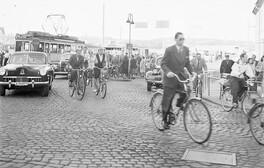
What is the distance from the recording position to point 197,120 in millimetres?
6238

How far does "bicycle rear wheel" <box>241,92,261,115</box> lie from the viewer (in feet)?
30.1

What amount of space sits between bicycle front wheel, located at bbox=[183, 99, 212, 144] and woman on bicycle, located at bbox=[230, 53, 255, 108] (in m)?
3.63

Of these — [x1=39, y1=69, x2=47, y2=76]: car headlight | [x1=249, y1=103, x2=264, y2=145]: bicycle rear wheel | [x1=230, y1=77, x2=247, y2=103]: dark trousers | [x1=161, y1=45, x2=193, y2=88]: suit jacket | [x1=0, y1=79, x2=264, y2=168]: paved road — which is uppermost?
[x1=161, y1=45, x2=193, y2=88]: suit jacket

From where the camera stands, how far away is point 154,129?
24.4 feet

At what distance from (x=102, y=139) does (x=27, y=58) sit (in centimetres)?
872

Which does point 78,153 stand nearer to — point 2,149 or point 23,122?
point 2,149

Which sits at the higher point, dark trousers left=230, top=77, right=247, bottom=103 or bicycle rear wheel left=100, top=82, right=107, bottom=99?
dark trousers left=230, top=77, right=247, bottom=103

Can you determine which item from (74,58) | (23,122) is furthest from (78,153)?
(74,58)

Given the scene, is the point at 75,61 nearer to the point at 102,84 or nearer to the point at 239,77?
the point at 102,84

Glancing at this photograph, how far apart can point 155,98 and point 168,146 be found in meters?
1.69

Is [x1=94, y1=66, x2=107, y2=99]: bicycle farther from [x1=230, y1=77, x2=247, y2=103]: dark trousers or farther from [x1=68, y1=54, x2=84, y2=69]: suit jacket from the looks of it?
[x1=230, y1=77, x2=247, y2=103]: dark trousers

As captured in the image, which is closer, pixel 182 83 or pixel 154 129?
pixel 182 83

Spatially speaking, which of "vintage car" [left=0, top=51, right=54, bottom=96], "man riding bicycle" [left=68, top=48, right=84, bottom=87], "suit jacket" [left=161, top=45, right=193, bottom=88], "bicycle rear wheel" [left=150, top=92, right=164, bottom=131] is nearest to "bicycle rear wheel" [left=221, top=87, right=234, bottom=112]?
"bicycle rear wheel" [left=150, top=92, right=164, bottom=131]

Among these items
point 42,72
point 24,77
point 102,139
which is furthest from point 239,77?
point 24,77
